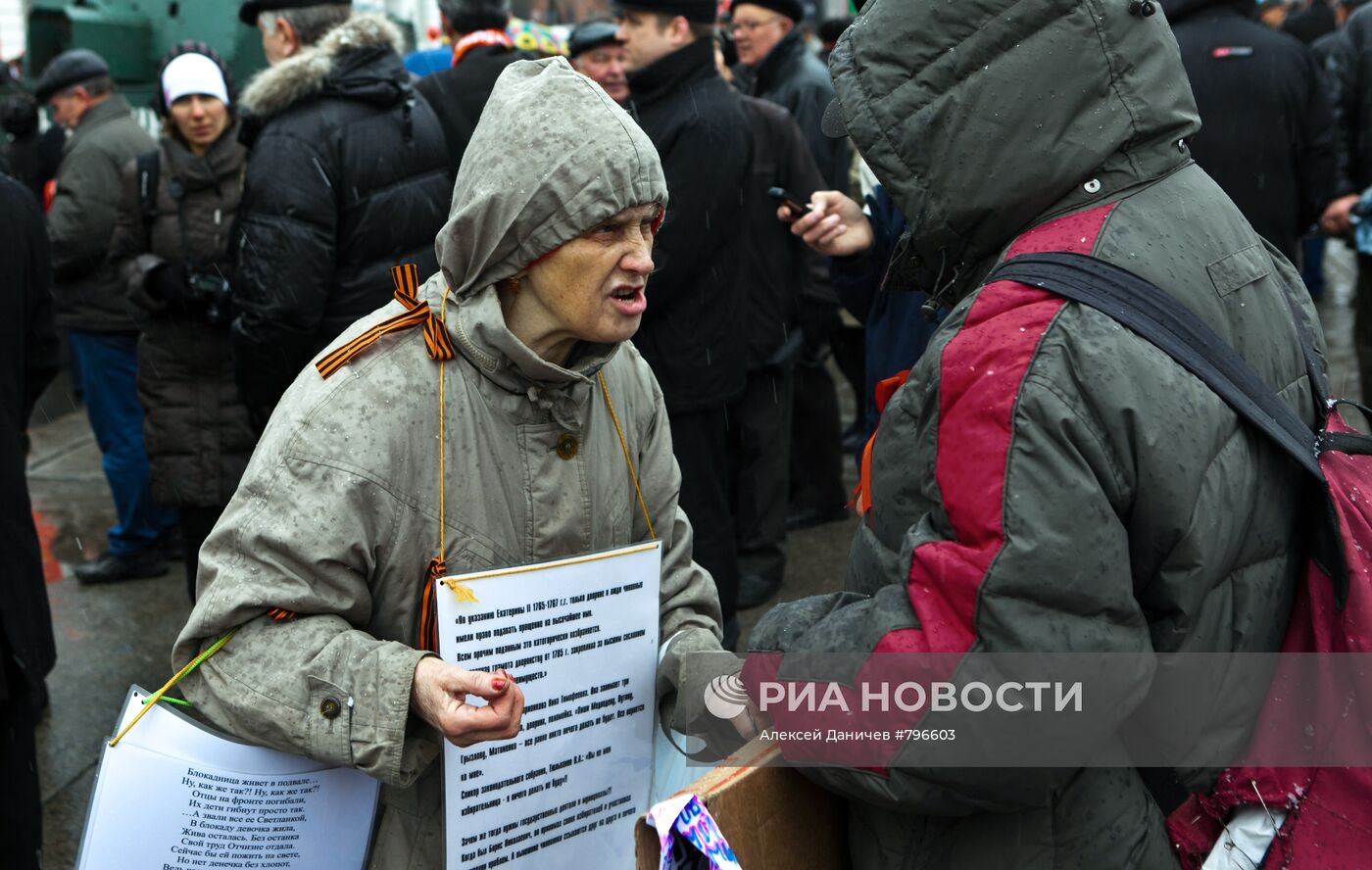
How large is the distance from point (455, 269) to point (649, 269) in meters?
0.31

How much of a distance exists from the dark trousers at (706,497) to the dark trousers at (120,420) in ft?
9.53

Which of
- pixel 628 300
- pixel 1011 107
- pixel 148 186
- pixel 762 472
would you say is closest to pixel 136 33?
pixel 148 186

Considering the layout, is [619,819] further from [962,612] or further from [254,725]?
[962,612]

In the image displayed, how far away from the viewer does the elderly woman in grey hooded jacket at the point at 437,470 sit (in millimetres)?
1946

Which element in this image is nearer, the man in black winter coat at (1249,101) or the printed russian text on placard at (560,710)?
the printed russian text on placard at (560,710)

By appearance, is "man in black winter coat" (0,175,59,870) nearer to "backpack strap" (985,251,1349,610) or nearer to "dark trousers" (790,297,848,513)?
"backpack strap" (985,251,1349,610)

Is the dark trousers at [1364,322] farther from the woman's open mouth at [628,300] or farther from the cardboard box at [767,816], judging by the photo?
the cardboard box at [767,816]

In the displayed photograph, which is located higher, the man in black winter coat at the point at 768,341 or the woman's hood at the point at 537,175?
the woman's hood at the point at 537,175

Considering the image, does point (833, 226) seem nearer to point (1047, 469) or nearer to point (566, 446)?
point (566, 446)

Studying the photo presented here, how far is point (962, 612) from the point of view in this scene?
154 centimetres

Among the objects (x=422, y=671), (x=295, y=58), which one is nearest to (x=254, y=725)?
(x=422, y=671)

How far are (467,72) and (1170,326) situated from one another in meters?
3.94

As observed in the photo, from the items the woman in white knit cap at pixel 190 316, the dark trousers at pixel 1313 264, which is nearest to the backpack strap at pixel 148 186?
the woman in white knit cap at pixel 190 316

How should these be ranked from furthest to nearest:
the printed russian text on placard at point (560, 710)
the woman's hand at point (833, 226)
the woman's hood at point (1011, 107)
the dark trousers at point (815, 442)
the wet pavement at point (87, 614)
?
the dark trousers at point (815, 442) → the wet pavement at point (87, 614) → the woman's hand at point (833, 226) → the printed russian text on placard at point (560, 710) → the woman's hood at point (1011, 107)
